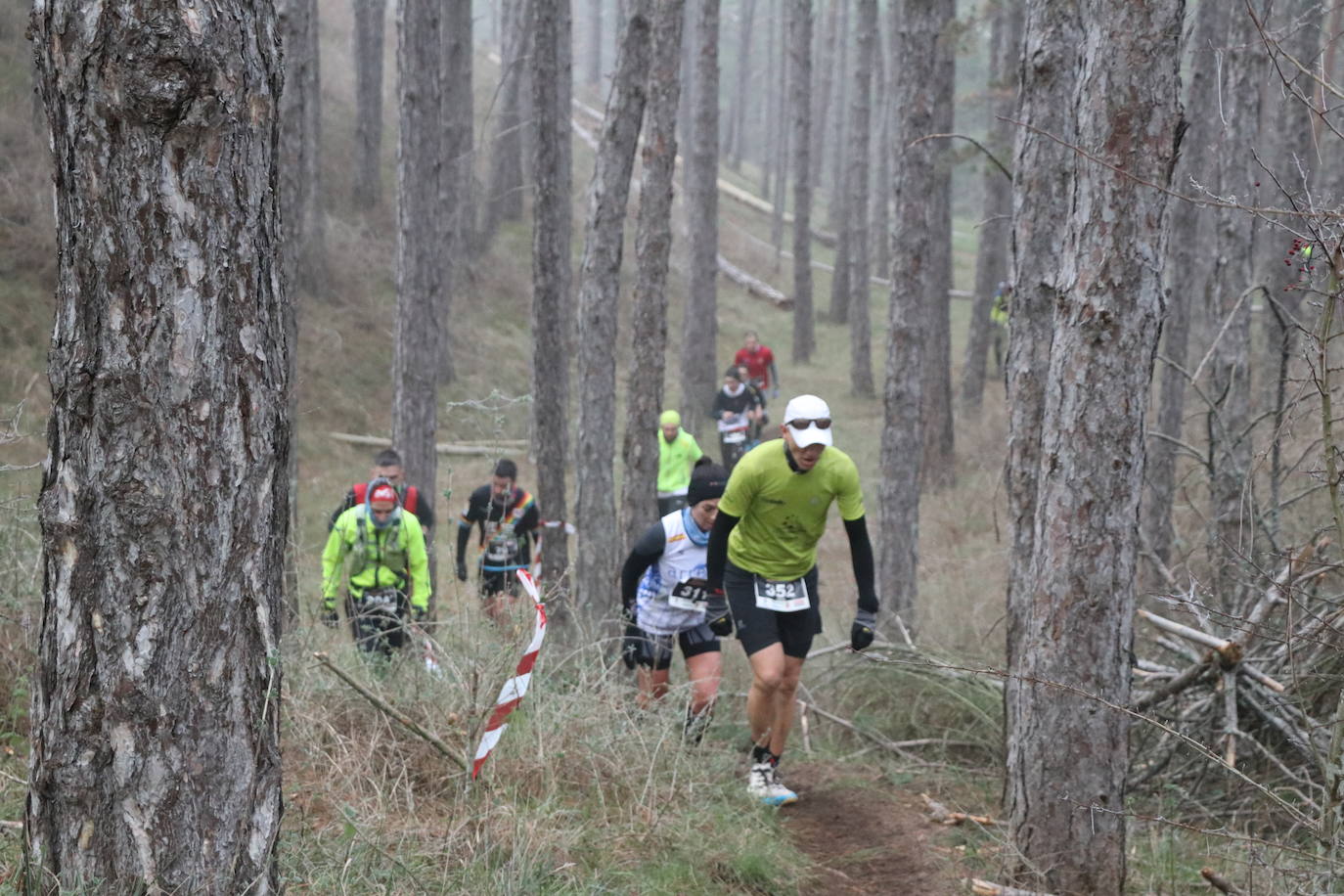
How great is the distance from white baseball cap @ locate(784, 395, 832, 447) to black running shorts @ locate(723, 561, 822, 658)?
0.93 metres

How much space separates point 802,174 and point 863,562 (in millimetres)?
20546

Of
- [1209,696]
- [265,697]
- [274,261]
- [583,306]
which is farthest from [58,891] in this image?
[583,306]

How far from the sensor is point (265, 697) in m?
3.05

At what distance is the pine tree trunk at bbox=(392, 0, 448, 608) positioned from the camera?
408 inches

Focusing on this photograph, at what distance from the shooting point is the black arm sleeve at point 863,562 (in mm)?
6562

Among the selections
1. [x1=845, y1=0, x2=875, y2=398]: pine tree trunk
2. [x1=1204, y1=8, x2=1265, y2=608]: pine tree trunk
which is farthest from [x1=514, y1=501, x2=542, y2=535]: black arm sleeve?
[x1=845, y1=0, x2=875, y2=398]: pine tree trunk

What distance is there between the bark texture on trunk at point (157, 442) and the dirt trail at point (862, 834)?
10.9ft

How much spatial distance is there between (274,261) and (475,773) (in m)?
2.32

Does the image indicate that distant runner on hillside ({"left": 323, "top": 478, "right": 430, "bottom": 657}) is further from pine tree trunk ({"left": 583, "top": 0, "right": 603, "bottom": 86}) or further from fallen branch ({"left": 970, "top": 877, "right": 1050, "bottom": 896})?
pine tree trunk ({"left": 583, "top": 0, "right": 603, "bottom": 86})

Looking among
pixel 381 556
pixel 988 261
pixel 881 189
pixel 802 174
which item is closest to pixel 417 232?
pixel 381 556

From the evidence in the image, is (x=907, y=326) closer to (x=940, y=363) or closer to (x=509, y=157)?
(x=940, y=363)

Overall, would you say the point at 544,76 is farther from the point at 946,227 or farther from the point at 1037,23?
the point at 946,227

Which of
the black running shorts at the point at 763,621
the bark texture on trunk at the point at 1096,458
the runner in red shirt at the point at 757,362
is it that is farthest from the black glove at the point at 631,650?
the runner in red shirt at the point at 757,362

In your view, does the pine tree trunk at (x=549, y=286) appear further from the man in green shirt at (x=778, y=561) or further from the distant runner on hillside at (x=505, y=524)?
the man in green shirt at (x=778, y=561)
